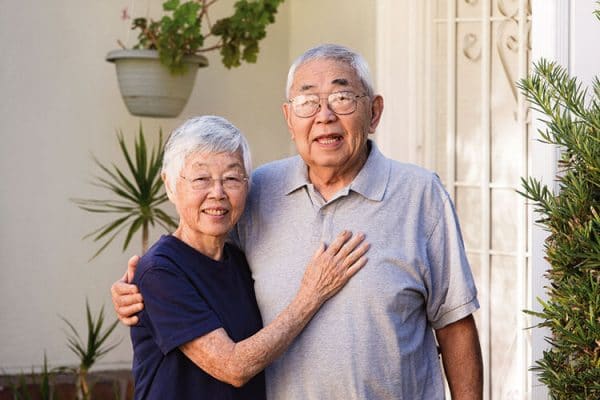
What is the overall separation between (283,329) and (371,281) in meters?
0.25

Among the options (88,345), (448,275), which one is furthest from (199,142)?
(88,345)

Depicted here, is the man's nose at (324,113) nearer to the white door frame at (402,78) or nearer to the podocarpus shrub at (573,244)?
the podocarpus shrub at (573,244)

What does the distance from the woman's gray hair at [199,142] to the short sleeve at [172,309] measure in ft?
0.80

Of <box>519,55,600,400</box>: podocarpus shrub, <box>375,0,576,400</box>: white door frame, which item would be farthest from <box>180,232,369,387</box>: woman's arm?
<box>375,0,576,400</box>: white door frame

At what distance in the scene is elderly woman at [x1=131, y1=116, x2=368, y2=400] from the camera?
283cm

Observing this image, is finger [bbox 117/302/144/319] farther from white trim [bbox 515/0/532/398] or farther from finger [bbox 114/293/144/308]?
white trim [bbox 515/0/532/398]

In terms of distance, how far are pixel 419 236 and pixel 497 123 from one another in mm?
2244

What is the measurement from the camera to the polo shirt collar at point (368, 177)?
3.02 meters

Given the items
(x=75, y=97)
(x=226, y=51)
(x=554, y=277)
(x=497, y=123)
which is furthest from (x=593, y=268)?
(x=75, y=97)

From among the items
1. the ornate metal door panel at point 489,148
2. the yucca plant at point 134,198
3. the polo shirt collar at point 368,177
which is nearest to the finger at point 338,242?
the polo shirt collar at point 368,177

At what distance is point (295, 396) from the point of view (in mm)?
2938

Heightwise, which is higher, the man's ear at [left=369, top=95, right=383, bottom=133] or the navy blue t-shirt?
the man's ear at [left=369, top=95, right=383, bottom=133]

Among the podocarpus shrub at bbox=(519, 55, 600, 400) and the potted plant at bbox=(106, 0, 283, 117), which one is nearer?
the podocarpus shrub at bbox=(519, 55, 600, 400)

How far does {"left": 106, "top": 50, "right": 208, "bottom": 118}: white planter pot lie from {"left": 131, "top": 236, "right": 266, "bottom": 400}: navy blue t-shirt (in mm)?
3085
